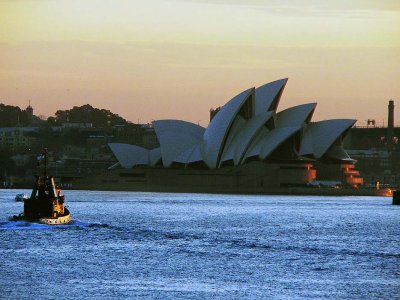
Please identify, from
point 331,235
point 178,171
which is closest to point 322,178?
point 178,171

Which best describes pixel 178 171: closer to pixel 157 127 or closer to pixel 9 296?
pixel 157 127

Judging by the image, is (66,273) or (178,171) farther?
(178,171)

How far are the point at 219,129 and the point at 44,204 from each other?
63090 millimetres

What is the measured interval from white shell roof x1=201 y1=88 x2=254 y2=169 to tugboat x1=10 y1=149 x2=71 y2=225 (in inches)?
2270

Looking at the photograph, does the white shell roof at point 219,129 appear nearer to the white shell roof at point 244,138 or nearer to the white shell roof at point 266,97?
the white shell roof at point 244,138

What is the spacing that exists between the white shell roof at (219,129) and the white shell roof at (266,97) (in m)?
1.45

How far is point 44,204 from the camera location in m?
59.2

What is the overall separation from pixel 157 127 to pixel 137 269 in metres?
89.6

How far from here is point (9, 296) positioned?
3562cm

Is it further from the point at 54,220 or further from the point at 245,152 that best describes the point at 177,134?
the point at 54,220

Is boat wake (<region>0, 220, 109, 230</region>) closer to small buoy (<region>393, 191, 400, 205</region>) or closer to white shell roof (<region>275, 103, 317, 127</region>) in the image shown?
small buoy (<region>393, 191, 400, 205</region>)

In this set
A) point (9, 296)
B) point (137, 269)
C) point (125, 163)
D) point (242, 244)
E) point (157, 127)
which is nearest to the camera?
point (9, 296)

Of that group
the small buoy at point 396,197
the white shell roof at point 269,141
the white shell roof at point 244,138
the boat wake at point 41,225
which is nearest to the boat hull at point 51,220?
the boat wake at point 41,225

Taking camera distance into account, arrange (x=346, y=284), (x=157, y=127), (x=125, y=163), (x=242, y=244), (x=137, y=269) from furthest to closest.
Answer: (x=125, y=163)
(x=157, y=127)
(x=242, y=244)
(x=137, y=269)
(x=346, y=284)
